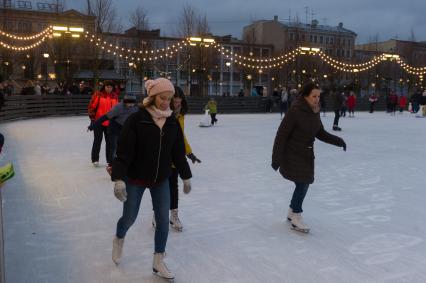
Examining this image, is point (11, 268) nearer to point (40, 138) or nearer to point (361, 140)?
point (40, 138)

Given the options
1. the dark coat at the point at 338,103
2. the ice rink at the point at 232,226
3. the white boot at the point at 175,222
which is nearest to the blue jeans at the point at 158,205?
the ice rink at the point at 232,226

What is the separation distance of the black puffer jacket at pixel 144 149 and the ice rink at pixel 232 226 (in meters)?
0.79

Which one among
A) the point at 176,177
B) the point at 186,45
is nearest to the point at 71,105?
the point at 186,45

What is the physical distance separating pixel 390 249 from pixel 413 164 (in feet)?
17.2

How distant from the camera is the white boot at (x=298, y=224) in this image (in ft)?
15.7

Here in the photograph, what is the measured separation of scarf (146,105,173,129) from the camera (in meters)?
3.36

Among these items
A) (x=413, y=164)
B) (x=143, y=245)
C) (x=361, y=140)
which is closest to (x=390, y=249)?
(x=143, y=245)

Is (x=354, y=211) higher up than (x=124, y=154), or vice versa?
(x=124, y=154)

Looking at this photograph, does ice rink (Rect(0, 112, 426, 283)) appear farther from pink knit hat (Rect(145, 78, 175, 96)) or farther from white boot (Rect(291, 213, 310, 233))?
pink knit hat (Rect(145, 78, 175, 96))

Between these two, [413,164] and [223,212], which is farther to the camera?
[413,164]

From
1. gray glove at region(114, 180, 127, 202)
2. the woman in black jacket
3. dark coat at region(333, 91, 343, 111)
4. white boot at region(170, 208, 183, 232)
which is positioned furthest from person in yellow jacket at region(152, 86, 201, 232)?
dark coat at region(333, 91, 343, 111)

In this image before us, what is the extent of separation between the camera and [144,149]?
11.0ft

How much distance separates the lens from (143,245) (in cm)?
435

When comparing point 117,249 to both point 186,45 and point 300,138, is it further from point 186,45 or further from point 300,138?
point 186,45
